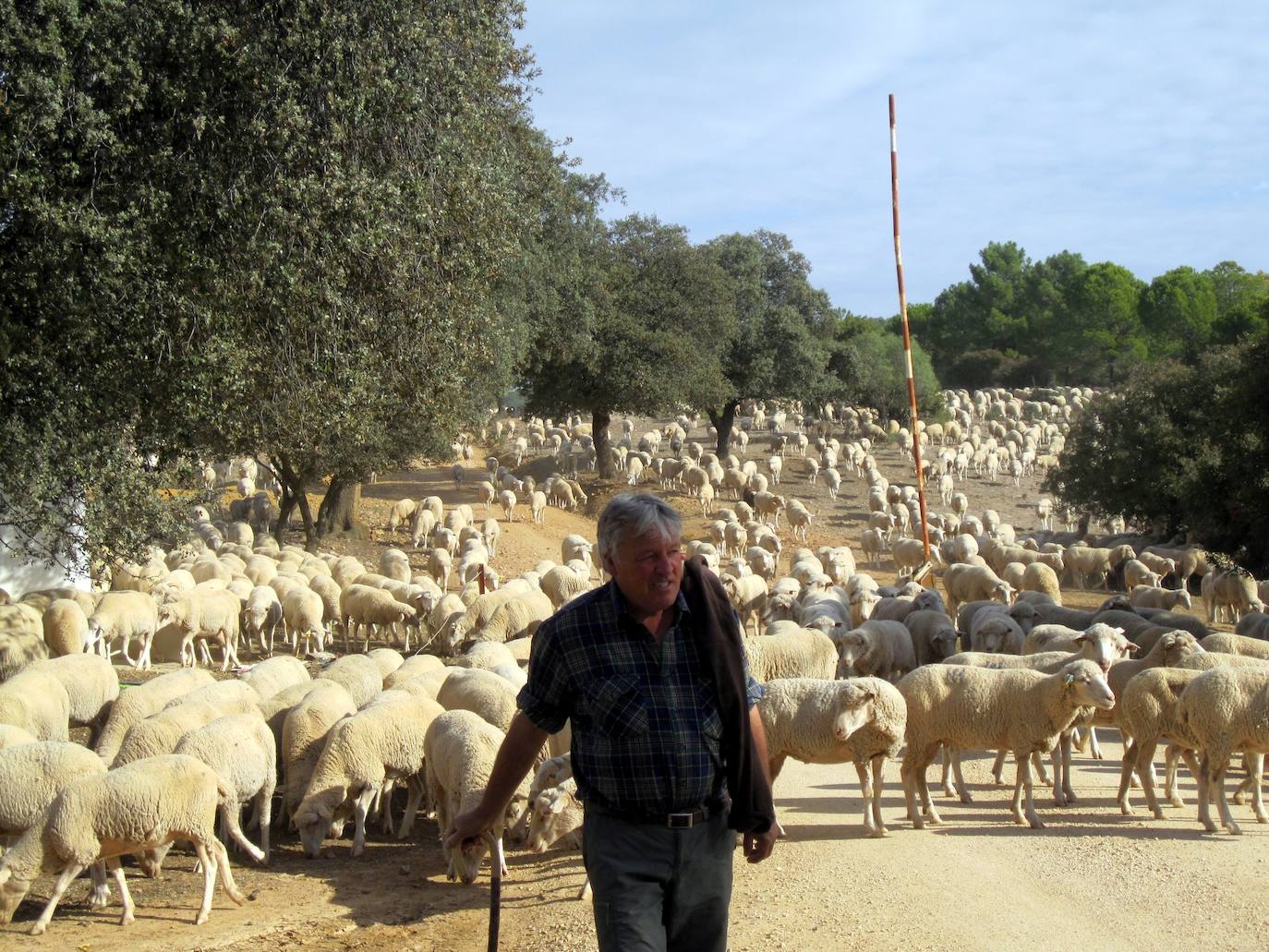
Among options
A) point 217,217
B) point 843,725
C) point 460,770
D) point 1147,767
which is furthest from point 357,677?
point 1147,767

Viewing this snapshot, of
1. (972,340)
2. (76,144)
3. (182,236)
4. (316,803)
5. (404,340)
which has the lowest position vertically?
(316,803)

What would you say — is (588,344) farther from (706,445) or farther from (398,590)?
(706,445)

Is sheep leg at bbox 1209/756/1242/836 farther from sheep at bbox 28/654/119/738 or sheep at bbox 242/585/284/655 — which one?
sheep at bbox 242/585/284/655

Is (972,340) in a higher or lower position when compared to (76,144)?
higher

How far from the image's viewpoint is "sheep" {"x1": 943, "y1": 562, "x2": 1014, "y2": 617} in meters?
22.1

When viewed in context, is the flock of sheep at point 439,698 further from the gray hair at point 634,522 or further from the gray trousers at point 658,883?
Result: the gray hair at point 634,522

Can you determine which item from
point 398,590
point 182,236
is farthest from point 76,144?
point 398,590

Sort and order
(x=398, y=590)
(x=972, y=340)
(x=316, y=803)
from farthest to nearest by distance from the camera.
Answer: (x=972, y=340) → (x=398, y=590) → (x=316, y=803)

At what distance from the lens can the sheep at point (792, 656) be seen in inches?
554

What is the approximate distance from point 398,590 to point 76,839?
14040 millimetres

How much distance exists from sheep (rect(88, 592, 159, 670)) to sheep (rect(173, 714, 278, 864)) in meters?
8.17

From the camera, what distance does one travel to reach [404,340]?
1092 centimetres

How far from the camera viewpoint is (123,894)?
8.17 meters

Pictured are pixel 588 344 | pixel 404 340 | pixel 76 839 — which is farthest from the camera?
pixel 588 344
